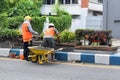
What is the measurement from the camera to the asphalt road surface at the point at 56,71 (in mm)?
10547

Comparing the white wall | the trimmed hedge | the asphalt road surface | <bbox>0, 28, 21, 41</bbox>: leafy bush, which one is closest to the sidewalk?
the asphalt road surface

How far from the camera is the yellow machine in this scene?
1282 cm

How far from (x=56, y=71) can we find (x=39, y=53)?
1555 millimetres

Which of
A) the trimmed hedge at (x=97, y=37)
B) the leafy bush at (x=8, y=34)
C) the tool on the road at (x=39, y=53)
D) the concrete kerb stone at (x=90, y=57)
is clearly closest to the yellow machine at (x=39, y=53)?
the tool on the road at (x=39, y=53)

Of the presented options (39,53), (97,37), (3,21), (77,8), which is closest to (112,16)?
(3,21)

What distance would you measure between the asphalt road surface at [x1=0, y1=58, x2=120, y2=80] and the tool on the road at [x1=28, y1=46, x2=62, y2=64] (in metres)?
0.18

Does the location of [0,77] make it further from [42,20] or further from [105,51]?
[42,20]

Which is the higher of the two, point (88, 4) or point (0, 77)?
point (88, 4)

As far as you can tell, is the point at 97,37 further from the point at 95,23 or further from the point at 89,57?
the point at 95,23

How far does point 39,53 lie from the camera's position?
12938mm

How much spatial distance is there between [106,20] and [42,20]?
10.7m

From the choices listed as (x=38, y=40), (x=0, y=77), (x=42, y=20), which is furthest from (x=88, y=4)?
(x=0, y=77)

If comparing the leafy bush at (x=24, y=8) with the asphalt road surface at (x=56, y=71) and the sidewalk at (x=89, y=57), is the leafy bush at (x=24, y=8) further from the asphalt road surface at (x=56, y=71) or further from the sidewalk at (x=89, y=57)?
the asphalt road surface at (x=56, y=71)

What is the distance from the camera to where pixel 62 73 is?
1123 cm
